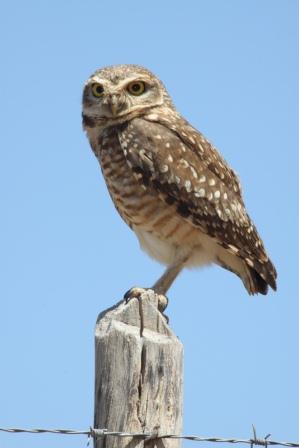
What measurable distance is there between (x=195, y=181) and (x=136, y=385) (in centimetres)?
369

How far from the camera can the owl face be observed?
Result: 26.3ft

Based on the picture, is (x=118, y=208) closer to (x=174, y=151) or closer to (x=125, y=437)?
(x=174, y=151)

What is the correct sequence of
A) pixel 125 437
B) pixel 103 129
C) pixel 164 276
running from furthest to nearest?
pixel 103 129, pixel 164 276, pixel 125 437

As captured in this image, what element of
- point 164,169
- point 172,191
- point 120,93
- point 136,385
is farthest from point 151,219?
point 136,385

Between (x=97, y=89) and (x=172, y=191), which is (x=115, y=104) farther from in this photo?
(x=172, y=191)

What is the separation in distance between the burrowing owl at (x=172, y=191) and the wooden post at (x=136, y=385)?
3.10 meters

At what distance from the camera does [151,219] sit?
741 centimetres

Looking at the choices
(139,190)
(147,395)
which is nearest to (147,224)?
(139,190)

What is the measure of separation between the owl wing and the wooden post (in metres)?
3.23

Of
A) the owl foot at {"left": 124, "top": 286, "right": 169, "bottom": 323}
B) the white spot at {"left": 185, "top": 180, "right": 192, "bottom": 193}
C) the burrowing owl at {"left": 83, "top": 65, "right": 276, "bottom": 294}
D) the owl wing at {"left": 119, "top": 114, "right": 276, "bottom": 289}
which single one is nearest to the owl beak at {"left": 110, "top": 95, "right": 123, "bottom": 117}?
the burrowing owl at {"left": 83, "top": 65, "right": 276, "bottom": 294}

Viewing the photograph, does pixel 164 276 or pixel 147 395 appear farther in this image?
pixel 164 276

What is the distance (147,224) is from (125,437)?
341 cm

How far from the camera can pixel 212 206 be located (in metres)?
7.66

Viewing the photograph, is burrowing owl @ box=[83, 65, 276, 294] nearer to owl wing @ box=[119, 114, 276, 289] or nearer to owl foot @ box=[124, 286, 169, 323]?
owl wing @ box=[119, 114, 276, 289]
